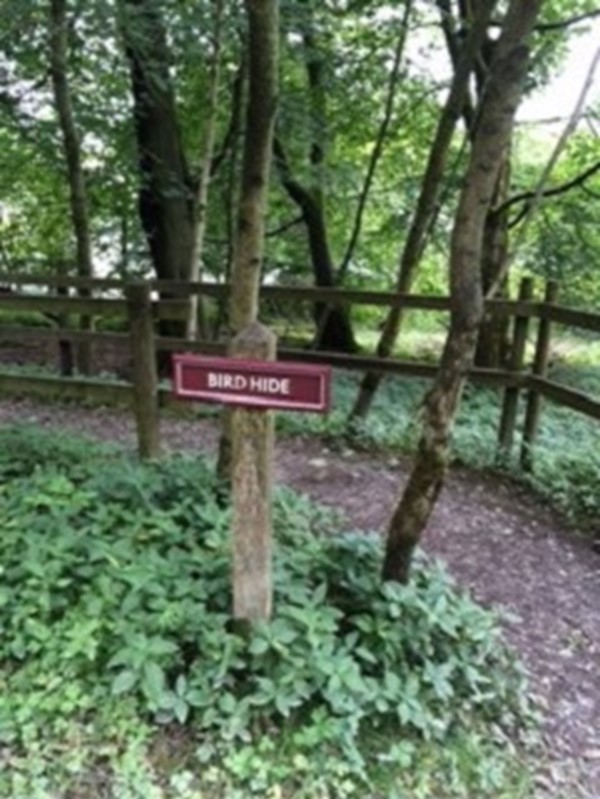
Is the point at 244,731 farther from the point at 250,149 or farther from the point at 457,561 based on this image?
the point at 250,149

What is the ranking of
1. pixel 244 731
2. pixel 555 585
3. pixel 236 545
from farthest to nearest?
pixel 555 585, pixel 236 545, pixel 244 731

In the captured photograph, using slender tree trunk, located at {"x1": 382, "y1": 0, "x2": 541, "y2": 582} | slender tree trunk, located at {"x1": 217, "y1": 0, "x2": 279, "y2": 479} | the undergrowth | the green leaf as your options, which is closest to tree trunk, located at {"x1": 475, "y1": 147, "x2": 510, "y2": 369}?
the undergrowth

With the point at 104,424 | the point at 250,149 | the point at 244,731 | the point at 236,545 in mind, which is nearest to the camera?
the point at 244,731

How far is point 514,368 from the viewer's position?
244 inches

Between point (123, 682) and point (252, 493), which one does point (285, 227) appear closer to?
point (252, 493)

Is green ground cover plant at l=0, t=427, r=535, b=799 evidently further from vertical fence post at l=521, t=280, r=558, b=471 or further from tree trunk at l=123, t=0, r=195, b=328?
tree trunk at l=123, t=0, r=195, b=328

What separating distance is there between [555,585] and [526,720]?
134 centimetres

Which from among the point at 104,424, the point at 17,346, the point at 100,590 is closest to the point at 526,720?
the point at 100,590

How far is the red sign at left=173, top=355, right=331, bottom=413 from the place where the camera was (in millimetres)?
2689

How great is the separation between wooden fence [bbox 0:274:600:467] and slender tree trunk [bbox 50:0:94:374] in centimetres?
101

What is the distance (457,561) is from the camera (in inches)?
178

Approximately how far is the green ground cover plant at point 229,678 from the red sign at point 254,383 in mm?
801

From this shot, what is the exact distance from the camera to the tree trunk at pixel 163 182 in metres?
9.26

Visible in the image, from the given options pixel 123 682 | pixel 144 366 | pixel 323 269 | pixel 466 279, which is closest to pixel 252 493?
pixel 123 682
